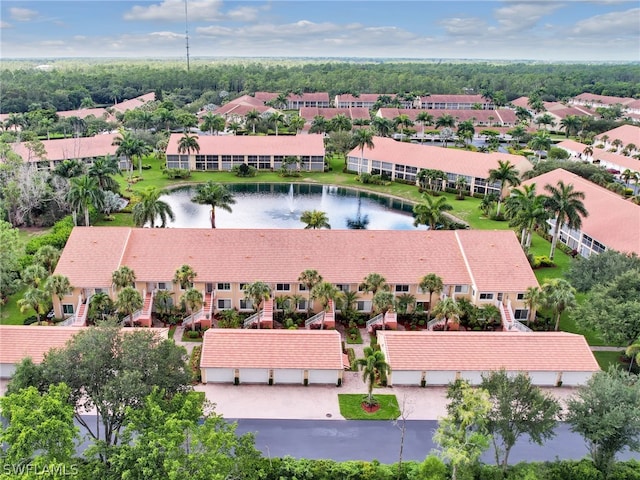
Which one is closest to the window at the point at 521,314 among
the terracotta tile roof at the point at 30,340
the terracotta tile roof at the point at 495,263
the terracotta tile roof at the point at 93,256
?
the terracotta tile roof at the point at 495,263

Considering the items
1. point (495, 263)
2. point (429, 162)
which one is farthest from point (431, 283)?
point (429, 162)

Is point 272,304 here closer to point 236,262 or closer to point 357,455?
point 236,262

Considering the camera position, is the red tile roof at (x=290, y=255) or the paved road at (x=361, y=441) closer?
the paved road at (x=361, y=441)

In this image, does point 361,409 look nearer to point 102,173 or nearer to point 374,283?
point 374,283

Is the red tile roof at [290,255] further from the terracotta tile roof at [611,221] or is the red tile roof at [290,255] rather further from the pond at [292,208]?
the pond at [292,208]

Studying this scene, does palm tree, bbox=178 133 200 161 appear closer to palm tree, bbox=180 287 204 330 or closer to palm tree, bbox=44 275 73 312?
palm tree, bbox=44 275 73 312
